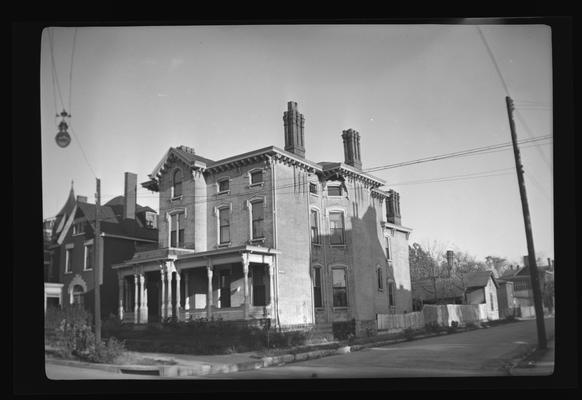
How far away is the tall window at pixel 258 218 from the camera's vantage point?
12109 mm

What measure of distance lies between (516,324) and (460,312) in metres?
1.17

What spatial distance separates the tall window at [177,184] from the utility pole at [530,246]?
691 cm

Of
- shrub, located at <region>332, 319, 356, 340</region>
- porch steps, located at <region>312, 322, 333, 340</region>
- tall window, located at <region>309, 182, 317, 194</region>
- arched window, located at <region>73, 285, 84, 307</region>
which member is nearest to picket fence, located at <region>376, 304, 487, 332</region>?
shrub, located at <region>332, 319, 356, 340</region>

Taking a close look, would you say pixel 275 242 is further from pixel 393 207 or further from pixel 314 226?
pixel 393 207

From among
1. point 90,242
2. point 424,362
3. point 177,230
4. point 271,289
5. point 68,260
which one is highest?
point 177,230

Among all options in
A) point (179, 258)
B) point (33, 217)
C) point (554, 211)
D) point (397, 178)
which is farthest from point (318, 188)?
point (33, 217)

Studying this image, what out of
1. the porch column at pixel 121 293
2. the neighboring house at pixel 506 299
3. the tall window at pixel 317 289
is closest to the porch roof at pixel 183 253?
the porch column at pixel 121 293

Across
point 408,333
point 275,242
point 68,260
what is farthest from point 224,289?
point 408,333

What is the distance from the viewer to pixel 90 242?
1223 cm

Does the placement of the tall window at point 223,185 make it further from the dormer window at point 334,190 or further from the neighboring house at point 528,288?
the neighboring house at point 528,288

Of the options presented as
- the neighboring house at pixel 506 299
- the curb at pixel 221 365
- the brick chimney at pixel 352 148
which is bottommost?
the curb at pixel 221 365

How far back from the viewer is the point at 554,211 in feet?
34.9

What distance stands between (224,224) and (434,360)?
16.9ft

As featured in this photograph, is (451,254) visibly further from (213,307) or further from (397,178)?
(213,307)
